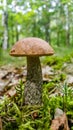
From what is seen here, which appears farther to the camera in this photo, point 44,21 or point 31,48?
point 44,21

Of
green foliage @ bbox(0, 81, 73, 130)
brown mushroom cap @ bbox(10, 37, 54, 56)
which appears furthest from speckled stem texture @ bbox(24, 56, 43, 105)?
brown mushroom cap @ bbox(10, 37, 54, 56)

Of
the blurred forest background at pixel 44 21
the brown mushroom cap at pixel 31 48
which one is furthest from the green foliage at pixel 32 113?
the blurred forest background at pixel 44 21

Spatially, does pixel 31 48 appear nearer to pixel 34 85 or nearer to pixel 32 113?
pixel 34 85

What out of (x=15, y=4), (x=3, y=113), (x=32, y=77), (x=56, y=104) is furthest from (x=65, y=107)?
(x=15, y=4)

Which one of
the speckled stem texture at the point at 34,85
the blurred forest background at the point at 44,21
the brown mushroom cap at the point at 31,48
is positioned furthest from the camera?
the blurred forest background at the point at 44,21

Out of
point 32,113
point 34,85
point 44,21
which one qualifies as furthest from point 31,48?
point 44,21

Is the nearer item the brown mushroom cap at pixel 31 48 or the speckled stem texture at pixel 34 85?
the brown mushroom cap at pixel 31 48

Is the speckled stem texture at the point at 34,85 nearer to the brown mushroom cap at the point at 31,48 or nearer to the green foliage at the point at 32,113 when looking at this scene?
the green foliage at the point at 32,113

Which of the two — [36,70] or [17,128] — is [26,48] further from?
[17,128]

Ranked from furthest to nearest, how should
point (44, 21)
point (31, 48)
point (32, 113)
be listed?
point (44, 21) → point (32, 113) → point (31, 48)
